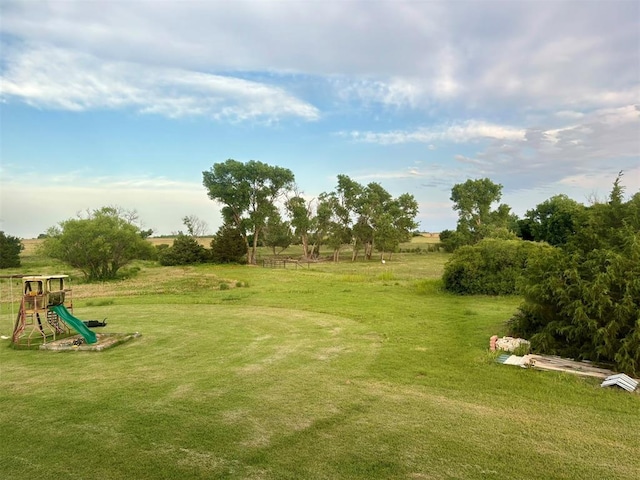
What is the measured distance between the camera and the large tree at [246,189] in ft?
157

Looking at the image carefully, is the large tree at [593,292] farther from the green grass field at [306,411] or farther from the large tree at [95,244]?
the large tree at [95,244]

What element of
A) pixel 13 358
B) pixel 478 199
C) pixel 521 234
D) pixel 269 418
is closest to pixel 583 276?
pixel 269 418

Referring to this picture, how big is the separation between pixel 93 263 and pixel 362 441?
33.0m

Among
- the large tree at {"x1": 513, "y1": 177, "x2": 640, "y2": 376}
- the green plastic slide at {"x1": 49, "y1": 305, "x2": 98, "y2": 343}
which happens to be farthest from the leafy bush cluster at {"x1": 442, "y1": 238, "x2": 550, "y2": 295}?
the green plastic slide at {"x1": 49, "y1": 305, "x2": 98, "y2": 343}

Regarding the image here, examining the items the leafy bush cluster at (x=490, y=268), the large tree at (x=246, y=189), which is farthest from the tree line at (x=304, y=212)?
the leafy bush cluster at (x=490, y=268)

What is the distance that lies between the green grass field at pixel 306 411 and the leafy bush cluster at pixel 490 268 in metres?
7.97

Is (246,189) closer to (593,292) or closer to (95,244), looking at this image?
(95,244)

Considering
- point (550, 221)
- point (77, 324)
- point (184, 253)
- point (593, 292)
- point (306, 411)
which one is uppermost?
point (550, 221)

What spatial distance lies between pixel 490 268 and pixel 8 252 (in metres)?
48.4

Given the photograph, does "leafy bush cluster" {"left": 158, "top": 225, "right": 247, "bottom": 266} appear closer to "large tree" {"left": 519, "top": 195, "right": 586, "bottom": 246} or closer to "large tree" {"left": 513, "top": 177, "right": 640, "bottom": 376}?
Answer: "large tree" {"left": 519, "top": 195, "right": 586, "bottom": 246}

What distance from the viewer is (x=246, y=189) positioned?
48.0 metres

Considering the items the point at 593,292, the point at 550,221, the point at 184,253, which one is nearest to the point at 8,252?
the point at 184,253

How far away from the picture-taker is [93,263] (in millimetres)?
32562

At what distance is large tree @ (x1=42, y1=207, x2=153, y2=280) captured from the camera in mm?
31516
